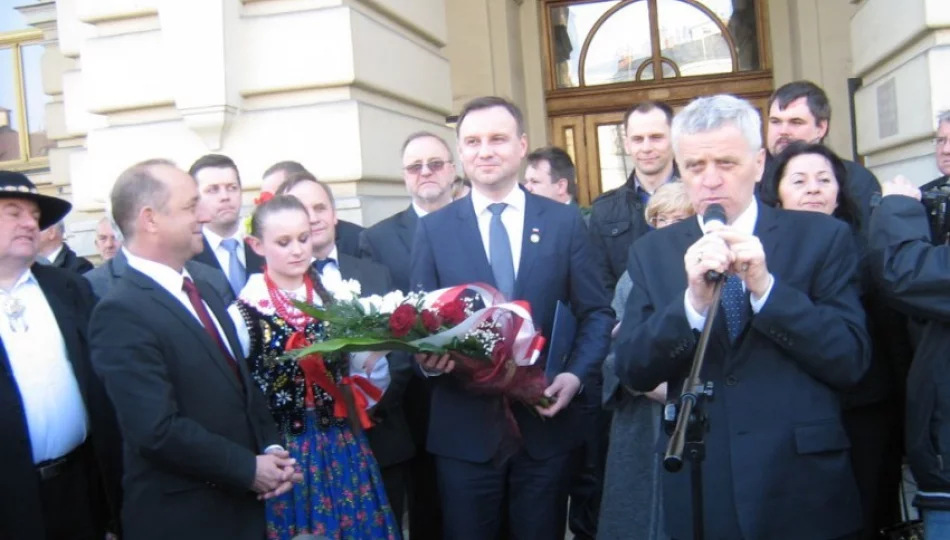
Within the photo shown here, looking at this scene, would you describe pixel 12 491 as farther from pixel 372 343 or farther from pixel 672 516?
pixel 672 516

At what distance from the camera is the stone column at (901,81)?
5863 millimetres

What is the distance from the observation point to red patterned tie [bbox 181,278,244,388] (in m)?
3.45

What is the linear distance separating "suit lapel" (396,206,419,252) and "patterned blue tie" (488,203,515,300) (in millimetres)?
1077

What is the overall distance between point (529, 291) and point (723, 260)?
146 centimetres

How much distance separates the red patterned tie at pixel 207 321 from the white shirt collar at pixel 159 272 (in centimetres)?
4

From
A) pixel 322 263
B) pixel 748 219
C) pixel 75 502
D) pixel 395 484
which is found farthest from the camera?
pixel 322 263

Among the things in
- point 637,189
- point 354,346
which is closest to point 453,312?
point 354,346

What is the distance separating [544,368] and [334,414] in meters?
0.83

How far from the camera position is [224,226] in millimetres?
5008

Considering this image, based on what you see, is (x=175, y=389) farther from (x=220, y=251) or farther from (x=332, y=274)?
(x=220, y=251)

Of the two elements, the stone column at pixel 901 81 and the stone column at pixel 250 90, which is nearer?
the stone column at pixel 901 81

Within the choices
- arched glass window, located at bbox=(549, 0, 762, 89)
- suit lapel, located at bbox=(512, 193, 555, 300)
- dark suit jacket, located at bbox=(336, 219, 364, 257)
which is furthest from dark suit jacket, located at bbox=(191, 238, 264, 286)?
arched glass window, located at bbox=(549, 0, 762, 89)

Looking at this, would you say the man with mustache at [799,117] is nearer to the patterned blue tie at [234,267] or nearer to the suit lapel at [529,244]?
the suit lapel at [529,244]

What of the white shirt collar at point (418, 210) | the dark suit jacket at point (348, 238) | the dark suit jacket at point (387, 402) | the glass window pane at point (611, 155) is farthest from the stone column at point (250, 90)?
the glass window pane at point (611, 155)
